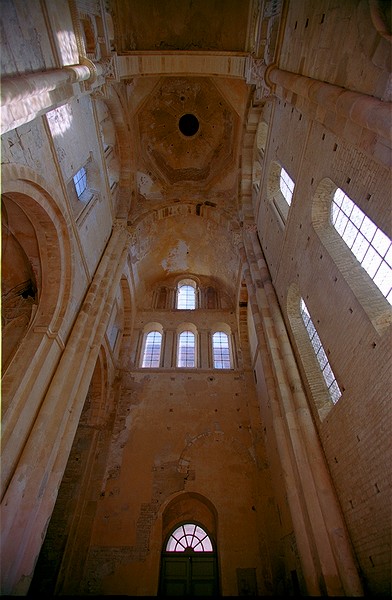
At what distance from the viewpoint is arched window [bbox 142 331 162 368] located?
12939 mm

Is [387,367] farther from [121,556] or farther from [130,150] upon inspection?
[130,150]

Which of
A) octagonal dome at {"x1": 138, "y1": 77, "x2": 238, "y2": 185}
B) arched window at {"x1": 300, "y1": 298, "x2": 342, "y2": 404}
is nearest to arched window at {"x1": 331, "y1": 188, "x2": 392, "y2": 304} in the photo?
arched window at {"x1": 300, "y1": 298, "x2": 342, "y2": 404}

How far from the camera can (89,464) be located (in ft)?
30.9

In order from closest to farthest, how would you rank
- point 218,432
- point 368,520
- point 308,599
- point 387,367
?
1. point 308,599
2. point 387,367
3. point 368,520
4. point 218,432

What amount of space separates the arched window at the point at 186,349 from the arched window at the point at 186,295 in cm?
174

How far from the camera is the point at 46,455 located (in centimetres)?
552

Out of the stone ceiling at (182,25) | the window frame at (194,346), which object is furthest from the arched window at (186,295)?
the stone ceiling at (182,25)

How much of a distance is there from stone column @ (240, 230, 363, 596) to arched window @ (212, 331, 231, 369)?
4.67 m

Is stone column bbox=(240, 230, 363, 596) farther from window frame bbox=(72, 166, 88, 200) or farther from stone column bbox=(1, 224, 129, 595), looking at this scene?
window frame bbox=(72, 166, 88, 200)

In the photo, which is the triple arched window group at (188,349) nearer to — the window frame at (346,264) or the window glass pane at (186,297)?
the window glass pane at (186,297)

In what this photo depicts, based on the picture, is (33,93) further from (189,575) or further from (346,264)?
(189,575)

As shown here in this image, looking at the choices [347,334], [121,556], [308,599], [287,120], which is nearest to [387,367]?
[347,334]

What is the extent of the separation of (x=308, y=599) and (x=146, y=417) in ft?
25.8

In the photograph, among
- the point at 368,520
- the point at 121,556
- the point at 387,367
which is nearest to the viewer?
the point at 387,367
